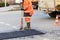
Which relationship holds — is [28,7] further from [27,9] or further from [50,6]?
[50,6]

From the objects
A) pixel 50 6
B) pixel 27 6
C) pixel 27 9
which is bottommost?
pixel 50 6

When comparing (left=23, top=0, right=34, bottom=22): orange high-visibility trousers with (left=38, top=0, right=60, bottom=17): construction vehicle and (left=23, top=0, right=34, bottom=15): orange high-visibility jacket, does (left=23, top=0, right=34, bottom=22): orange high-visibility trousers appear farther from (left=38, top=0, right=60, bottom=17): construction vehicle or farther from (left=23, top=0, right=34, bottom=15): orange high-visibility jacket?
(left=38, top=0, right=60, bottom=17): construction vehicle

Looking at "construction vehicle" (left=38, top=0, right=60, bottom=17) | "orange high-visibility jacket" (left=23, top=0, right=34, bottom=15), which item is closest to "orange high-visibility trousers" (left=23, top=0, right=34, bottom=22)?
"orange high-visibility jacket" (left=23, top=0, right=34, bottom=15)

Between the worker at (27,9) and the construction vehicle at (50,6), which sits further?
the construction vehicle at (50,6)

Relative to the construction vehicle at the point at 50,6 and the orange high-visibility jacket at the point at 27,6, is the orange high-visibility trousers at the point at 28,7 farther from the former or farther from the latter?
the construction vehicle at the point at 50,6

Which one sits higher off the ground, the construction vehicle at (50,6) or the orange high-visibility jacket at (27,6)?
the orange high-visibility jacket at (27,6)

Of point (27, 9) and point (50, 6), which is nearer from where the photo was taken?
point (27, 9)

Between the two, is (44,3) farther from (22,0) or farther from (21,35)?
(21,35)

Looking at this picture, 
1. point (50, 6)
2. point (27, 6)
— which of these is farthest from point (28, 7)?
point (50, 6)

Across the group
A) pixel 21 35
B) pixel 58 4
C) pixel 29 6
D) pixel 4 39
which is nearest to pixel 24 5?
pixel 29 6

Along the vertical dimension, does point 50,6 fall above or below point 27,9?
below

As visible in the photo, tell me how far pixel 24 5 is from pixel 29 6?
24 cm

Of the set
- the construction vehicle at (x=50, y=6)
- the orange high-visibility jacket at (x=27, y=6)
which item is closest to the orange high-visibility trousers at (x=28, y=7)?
the orange high-visibility jacket at (x=27, y=6)

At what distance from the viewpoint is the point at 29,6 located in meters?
12.0
